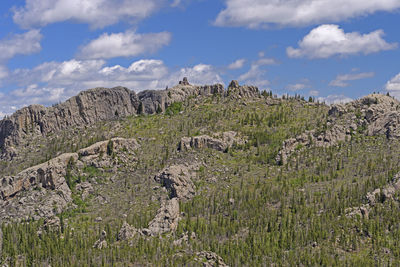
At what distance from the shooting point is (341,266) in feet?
655

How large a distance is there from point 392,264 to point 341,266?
2061 centimetres

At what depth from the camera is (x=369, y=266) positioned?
19762cm

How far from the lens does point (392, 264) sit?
19975cm

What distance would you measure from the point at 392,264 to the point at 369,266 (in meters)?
10.2

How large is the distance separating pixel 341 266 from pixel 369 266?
35.4ft
